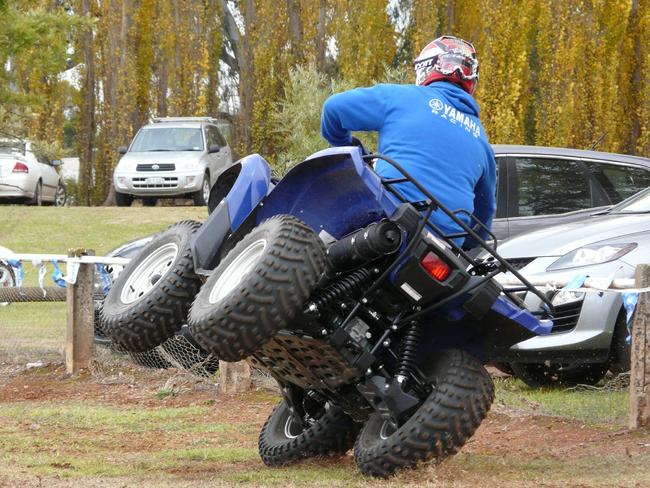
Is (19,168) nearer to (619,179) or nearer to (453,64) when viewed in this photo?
(619,179)

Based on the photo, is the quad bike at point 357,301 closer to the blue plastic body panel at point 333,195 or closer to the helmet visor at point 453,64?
the blue plastic body panel at point 333,195

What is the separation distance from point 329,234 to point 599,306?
344 centimetres

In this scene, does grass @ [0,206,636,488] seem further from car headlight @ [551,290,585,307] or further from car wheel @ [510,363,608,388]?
car headlight @ [551,290,585,307]

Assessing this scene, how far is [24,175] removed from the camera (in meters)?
26.7

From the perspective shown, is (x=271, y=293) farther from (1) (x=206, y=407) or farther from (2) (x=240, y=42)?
(2) (x=240, y=42)

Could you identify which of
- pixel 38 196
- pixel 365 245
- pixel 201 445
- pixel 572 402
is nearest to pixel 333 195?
pixel 365 245

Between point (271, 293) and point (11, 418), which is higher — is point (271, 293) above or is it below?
above

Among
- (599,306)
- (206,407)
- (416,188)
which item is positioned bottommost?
(206,407)

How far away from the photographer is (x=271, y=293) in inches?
169

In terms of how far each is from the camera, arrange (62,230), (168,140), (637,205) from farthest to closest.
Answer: (168,140) < (62,230) < (637,205)

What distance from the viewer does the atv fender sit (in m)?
4.94

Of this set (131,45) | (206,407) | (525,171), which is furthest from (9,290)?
(131,45)

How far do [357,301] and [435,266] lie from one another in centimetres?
33

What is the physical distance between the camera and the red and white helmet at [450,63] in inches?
199
